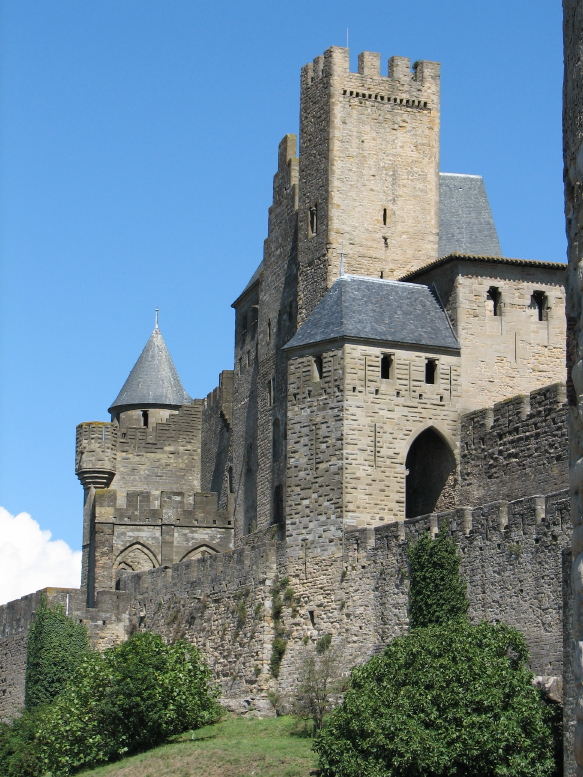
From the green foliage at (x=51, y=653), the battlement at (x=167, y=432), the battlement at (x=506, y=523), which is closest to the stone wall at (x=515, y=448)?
the battlement at (x=506, y=523)

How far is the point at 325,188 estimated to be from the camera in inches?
1500

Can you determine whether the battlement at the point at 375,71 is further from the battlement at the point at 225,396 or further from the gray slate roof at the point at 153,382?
the gray slate roof at the point at 153,382

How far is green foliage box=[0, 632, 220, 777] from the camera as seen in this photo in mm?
30516

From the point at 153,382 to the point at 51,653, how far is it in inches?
707

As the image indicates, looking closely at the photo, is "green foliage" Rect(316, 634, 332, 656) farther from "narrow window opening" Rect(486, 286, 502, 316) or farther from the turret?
the turret

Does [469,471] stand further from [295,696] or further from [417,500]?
[295,696]

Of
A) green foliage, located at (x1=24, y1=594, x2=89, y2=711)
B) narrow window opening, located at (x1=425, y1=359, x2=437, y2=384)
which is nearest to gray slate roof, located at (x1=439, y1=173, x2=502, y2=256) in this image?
narrow window opening, located at (x1=425, y1=359, x2=437, y2=384)

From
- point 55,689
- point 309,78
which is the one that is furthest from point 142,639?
point 309,78

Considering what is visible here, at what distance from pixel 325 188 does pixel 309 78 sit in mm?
3530

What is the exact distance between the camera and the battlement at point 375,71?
38.7 metres

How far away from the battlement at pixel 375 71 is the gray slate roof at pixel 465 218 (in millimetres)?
2732

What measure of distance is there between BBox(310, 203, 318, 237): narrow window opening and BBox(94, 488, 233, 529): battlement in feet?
35.2

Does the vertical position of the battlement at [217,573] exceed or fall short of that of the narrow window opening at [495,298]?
it falls short

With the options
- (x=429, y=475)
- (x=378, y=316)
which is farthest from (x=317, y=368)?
(x=429, y=475)
